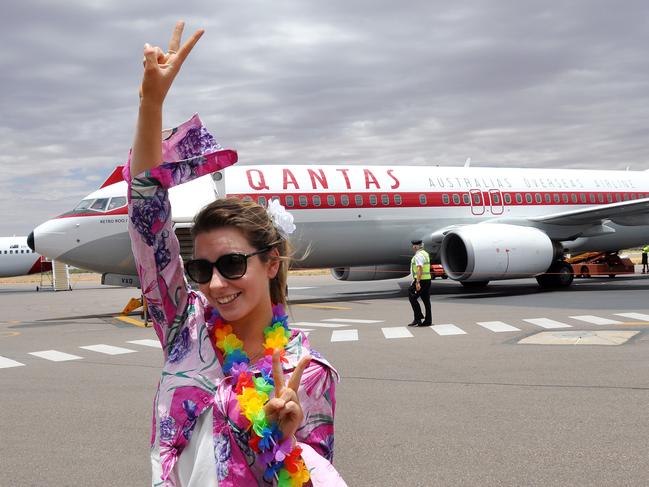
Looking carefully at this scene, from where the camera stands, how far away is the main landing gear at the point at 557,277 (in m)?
21.3

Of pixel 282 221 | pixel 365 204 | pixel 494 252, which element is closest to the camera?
pixel 282 221

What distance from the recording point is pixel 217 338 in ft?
7.56

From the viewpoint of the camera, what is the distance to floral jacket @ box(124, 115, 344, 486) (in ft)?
6.77

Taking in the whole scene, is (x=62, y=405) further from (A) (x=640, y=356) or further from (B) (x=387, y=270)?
(B) (x=387, y=270)

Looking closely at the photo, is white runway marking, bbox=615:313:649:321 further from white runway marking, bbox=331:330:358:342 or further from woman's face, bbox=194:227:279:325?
woman's face, bbox=194:227:279:325

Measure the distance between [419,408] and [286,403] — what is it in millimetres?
4740

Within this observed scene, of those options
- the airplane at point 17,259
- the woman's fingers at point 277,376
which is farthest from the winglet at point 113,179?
the airplane at point 17,259

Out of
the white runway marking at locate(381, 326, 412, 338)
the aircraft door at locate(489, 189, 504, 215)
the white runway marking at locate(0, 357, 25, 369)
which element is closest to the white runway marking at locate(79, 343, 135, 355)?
the white runway marking at locate(0, 357, 25, 369)

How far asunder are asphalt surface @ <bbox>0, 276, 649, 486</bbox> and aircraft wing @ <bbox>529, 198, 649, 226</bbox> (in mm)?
7585

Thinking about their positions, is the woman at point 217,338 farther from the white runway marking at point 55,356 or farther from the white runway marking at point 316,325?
the white runway marking at point 316,325

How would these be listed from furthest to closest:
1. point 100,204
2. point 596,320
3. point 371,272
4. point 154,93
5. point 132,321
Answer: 1. point 371,272
2. point 100,204
3. point 132,321
4. point 596,320
5. point 154,93

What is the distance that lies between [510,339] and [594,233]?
1237 cm

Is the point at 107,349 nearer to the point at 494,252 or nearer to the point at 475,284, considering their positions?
the point at 494,252

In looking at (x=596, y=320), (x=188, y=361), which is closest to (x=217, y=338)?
(x=188, y=361)
